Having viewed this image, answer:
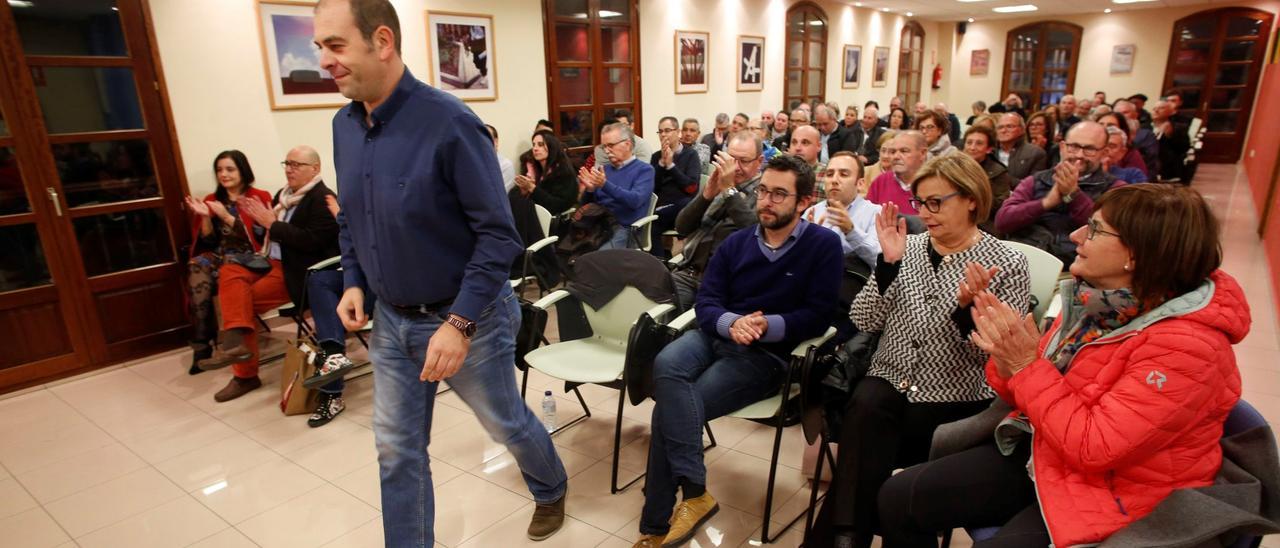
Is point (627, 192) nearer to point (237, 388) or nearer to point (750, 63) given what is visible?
point (237, 388)

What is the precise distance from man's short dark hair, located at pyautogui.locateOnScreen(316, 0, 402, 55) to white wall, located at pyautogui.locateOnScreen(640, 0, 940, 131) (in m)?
5.80

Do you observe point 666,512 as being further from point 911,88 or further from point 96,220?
point 911,88

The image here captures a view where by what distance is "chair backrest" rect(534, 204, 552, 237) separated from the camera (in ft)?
14.4

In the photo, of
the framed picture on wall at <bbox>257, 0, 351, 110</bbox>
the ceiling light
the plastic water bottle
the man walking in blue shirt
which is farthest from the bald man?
the ceiling light

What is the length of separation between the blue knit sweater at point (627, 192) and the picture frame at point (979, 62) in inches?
528

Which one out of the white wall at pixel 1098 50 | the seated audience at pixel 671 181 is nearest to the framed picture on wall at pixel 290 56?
the seated audience at pixel 671 181

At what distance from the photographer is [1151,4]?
12336 mm

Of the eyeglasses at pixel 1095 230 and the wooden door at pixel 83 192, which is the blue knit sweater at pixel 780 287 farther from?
the wooden door at pixel 83 192

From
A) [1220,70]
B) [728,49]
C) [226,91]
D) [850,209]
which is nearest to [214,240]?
[226,91]

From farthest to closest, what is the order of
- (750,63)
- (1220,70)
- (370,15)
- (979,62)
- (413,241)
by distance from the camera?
(979,62)
(1220,70)
(750,63)
(413,241)
(370,15)

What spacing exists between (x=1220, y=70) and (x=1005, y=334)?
15.0m

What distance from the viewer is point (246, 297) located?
361cm

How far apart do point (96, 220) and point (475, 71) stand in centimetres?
278

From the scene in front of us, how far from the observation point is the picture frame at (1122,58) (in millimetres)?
13229
